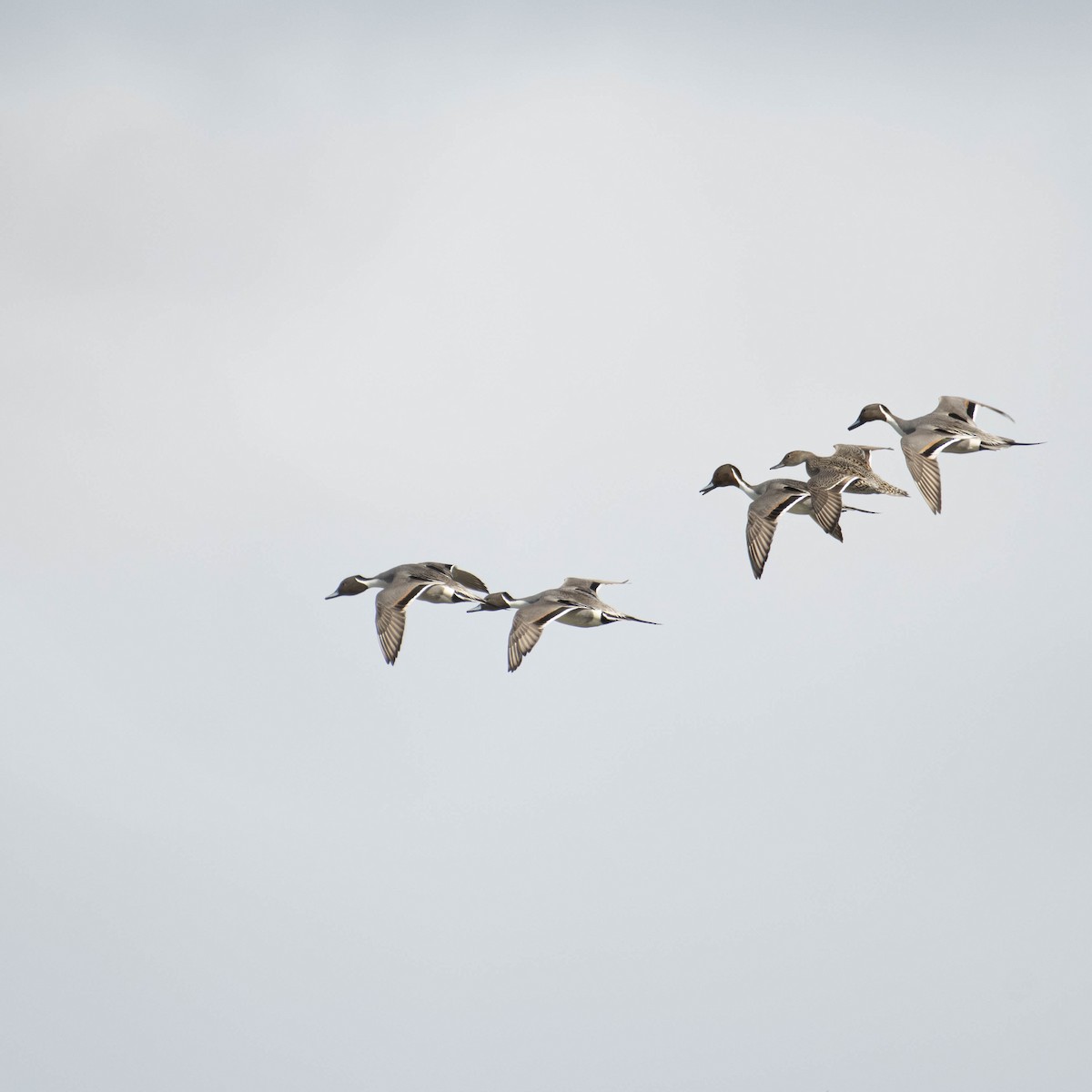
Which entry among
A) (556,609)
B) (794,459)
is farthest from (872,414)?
(556,609)

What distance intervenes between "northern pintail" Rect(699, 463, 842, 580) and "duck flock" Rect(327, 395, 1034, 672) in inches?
0.8

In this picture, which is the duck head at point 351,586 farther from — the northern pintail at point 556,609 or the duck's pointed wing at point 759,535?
the duck's pointed wing at point 759,535

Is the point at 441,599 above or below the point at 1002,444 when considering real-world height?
below

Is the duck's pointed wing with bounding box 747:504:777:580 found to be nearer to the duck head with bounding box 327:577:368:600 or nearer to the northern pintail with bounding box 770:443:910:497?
the northern pintail with bounding box 770:443:910:497

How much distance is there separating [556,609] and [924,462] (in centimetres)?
946

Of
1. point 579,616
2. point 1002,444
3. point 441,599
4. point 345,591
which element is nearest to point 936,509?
point 1002,444

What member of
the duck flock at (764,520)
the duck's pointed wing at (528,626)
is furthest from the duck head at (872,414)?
the duck's pointed wing at (528,626)

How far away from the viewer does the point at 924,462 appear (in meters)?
49.5

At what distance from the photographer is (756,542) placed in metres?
48.0

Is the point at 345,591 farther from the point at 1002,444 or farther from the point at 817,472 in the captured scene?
the point at 1002,444

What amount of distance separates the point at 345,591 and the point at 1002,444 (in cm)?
1655

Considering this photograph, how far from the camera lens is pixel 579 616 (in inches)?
1902

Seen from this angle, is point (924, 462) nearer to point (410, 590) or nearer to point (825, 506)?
point (825, 506)

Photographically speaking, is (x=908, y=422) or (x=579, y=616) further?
(x=908, y=422)
